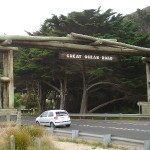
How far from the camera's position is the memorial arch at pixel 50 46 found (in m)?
23.0

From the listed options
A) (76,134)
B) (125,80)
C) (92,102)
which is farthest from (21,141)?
(92,102)

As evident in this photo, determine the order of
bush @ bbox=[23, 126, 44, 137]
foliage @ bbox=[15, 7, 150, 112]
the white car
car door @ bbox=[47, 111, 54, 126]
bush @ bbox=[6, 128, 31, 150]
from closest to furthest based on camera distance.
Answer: bush @ bbox=[6, 128, 31, 150] → bush @ bbox=[23, 126, 44, 137] → the white car → car door @ bbox=[47, 111, 54, 126] → foliage @ bbox=[15, 7, 150, 112]

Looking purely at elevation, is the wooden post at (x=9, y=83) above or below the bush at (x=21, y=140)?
above

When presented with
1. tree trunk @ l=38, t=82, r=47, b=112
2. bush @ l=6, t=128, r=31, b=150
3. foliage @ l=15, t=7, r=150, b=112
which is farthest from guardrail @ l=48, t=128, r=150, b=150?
tree trunk @ l=38, t=82, r=47, b=112

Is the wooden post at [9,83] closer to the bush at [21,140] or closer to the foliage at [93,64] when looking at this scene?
the bush at [21,140]

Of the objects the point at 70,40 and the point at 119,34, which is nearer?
the point at 70,40

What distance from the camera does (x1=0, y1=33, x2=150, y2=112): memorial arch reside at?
23.0m

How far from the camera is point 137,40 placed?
132 feet

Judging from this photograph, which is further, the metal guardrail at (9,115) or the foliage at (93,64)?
the foliage at (93,64)

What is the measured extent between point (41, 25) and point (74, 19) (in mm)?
9686

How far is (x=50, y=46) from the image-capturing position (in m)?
26.3

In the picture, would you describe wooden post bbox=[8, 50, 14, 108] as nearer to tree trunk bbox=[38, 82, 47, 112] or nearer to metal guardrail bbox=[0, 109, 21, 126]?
metal guardrail bbox=[0, 109, 21, 126]

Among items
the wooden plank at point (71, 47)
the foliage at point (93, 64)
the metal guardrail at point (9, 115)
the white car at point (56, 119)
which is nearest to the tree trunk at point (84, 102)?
the foliage at point (93, 64)

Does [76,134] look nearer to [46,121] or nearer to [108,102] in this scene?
→ [46,121]
